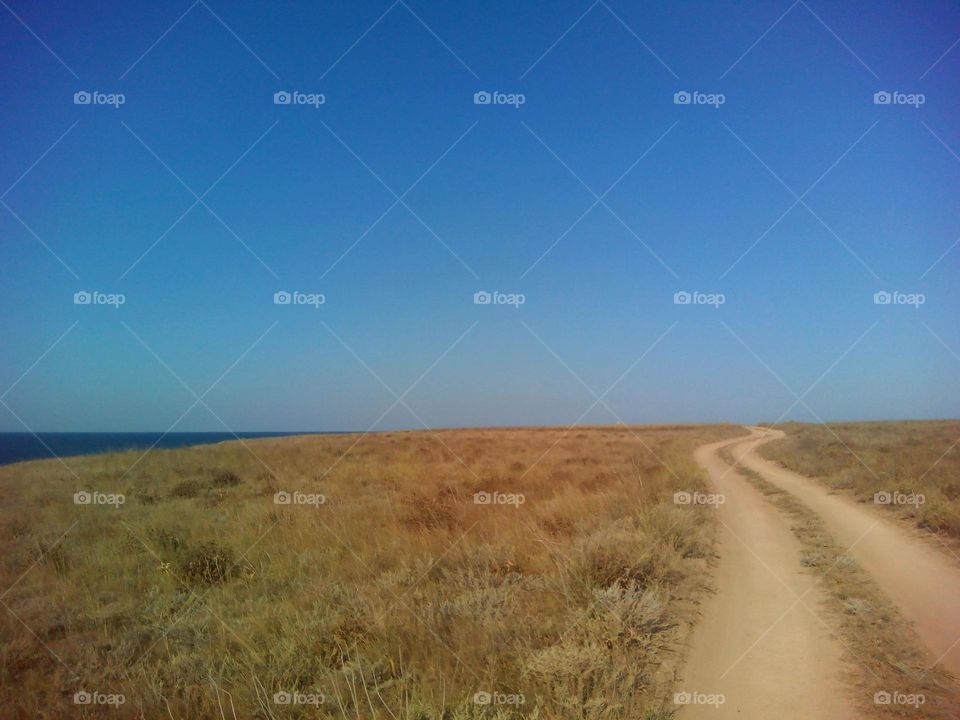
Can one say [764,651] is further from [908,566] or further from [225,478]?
[225,478]

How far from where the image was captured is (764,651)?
5578 mm

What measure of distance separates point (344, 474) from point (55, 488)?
24.5 feet

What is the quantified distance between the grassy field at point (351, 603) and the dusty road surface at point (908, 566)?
2.24m

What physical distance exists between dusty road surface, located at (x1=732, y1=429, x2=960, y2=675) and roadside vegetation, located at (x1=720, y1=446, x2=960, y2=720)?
170 millimetres

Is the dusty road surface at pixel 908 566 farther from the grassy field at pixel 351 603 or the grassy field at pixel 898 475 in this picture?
the grassy field at pixel 351 603

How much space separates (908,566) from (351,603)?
7.66 meters

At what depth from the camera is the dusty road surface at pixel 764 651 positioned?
15.1 ft

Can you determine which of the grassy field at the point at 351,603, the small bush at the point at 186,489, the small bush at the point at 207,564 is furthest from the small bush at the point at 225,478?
the small bush at the point at 207,564

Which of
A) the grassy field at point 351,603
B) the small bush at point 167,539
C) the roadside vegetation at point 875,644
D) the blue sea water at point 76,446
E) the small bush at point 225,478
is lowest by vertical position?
the roadside vegetation at point 875,644

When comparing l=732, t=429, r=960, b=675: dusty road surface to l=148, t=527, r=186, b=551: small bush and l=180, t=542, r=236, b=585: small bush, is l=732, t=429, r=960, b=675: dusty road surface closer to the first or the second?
l=180, t=542, r=236, b=585: small bush

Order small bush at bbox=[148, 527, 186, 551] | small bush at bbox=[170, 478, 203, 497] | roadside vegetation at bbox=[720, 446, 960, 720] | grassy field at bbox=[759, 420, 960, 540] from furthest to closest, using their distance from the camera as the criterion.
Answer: small bush at bbox=[170, 478, 203, 497] → grassy field at bbox=[759, 420, 960, 540] → small bush at bbox=[148, 527, 186, 551] → roadside vegetation at bbox=[720, 446, 960, 720]

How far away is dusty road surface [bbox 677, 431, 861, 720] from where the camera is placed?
15.1ft

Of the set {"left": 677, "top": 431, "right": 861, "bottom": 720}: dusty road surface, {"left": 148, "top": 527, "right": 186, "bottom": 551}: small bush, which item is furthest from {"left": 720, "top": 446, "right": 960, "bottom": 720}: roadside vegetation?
{"left": 148, "top": 527, "right": 186, "bottom": 551}: small bush

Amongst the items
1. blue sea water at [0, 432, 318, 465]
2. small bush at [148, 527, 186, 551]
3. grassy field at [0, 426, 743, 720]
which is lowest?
grassy field at [0, 426, 743, 720]
